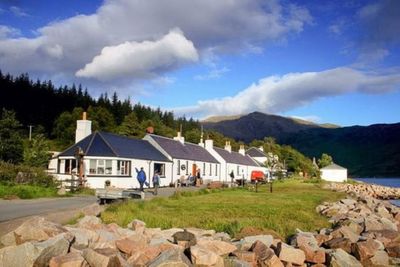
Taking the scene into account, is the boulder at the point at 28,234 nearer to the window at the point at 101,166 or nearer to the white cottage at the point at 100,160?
the white cottage at the point at 100,160

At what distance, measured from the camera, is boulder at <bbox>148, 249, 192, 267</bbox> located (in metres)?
10.7

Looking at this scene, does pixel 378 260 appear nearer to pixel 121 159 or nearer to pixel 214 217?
pixel 214 217

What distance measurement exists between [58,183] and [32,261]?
80.3 feet

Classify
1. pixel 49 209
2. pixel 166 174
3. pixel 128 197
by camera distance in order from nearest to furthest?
pixel 49 209 < pixel 128 197 < pixel 166 174

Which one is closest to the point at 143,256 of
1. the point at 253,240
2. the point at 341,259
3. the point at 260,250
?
the point at 260,250

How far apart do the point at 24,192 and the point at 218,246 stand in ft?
60.4

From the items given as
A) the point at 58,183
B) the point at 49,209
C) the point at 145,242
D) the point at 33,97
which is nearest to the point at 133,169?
the point at 58,183

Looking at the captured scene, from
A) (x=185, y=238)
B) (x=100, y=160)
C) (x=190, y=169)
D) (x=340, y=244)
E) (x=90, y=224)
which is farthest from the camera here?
(x=190, y=169)

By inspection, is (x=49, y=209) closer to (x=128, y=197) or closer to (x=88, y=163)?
(x=128, y=197)

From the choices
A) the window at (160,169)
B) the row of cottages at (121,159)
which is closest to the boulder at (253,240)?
the row of cottages at (121,159)

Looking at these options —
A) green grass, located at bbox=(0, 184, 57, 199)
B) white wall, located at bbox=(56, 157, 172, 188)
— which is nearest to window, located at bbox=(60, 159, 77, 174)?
white wall, located at bbox=(56, 157, 172, 188)

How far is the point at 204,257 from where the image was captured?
11633mm

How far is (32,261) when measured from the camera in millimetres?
10586

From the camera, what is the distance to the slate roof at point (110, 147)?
1592 inches
